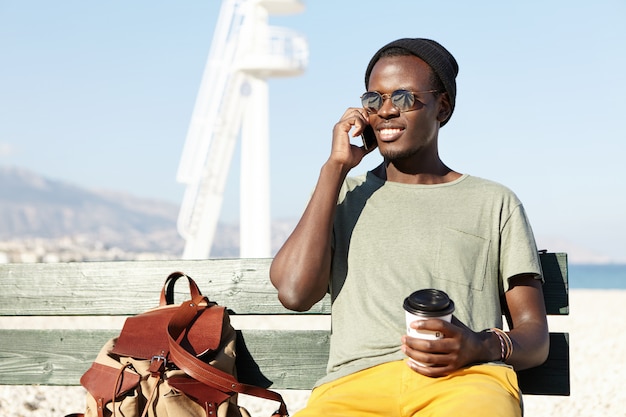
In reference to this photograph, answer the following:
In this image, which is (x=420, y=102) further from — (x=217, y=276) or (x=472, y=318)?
(x=217, y=276)

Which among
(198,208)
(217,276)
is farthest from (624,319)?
(217,276)

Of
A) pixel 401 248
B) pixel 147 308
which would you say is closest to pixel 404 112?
pixel 401 248

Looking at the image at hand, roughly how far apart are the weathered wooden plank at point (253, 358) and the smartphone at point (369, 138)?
1023mm

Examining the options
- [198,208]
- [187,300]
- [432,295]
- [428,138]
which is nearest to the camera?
[432,295]

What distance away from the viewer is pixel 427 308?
312 cm

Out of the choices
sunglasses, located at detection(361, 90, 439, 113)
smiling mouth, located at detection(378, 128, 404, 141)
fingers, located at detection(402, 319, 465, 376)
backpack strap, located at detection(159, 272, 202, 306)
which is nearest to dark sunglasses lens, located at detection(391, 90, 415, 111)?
sunglasses, located at detection(361, 90, 439, 113)

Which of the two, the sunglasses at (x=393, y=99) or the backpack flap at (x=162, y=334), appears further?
the backpack flap at (x=162, y=334)

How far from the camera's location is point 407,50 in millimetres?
3777

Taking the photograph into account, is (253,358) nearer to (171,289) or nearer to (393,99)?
(171,289)

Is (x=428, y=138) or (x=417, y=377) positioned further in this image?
(x=428, y=138)

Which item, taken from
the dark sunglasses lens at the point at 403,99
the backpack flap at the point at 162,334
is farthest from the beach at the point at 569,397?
the dark sunglasses lens at the point at 403,99

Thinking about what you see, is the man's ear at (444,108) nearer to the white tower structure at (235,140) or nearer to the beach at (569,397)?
the beach at (569,397)

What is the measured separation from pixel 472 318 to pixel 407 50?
44.3 inches

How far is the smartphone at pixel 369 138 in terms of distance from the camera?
390cm
